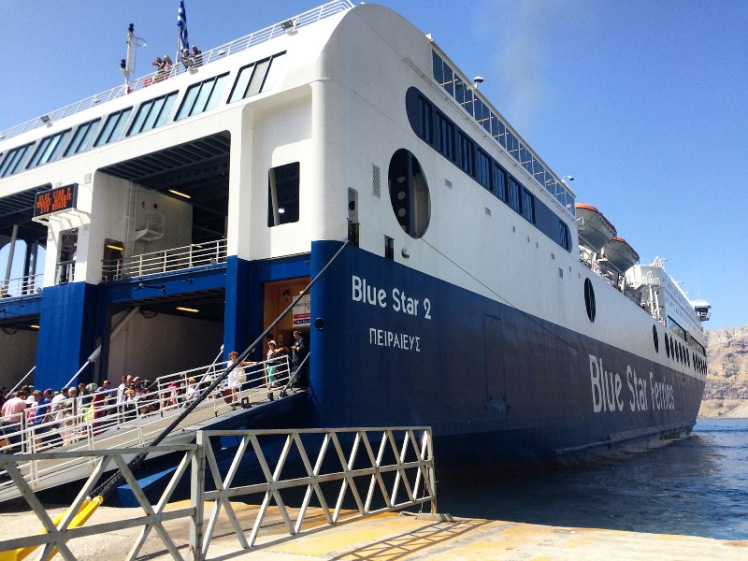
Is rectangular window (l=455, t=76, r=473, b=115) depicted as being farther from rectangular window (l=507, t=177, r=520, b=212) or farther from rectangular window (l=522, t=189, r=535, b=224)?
rectangular window (l=522, t=189, r=535, b=224)

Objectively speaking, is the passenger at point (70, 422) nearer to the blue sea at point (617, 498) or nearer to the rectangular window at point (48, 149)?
the blue sea at point (617, 498)

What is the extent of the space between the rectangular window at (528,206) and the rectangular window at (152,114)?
1298 cm

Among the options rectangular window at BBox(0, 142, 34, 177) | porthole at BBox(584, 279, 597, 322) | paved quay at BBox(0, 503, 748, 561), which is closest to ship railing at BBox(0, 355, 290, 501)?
paved quay at BBox(0, 503, 748, 561)

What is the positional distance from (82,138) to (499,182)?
13.5 meters

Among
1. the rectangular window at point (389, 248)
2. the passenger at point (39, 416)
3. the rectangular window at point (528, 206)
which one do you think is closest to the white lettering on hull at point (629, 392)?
the rectangular window at point (528, 206)

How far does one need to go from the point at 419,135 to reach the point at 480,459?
30.1ft

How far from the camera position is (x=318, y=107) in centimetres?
1320

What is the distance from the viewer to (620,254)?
39.9 metres

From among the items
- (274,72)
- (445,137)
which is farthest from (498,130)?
(274,72)

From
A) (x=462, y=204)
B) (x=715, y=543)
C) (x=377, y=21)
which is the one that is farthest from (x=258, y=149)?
(x=715, y=543)

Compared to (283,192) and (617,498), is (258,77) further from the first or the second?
(617,498)

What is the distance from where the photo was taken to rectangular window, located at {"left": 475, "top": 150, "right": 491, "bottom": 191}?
19.6 meters

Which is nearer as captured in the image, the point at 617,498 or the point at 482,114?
the point at 617,498

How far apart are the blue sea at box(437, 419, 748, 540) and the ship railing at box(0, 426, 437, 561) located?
3.63 m
